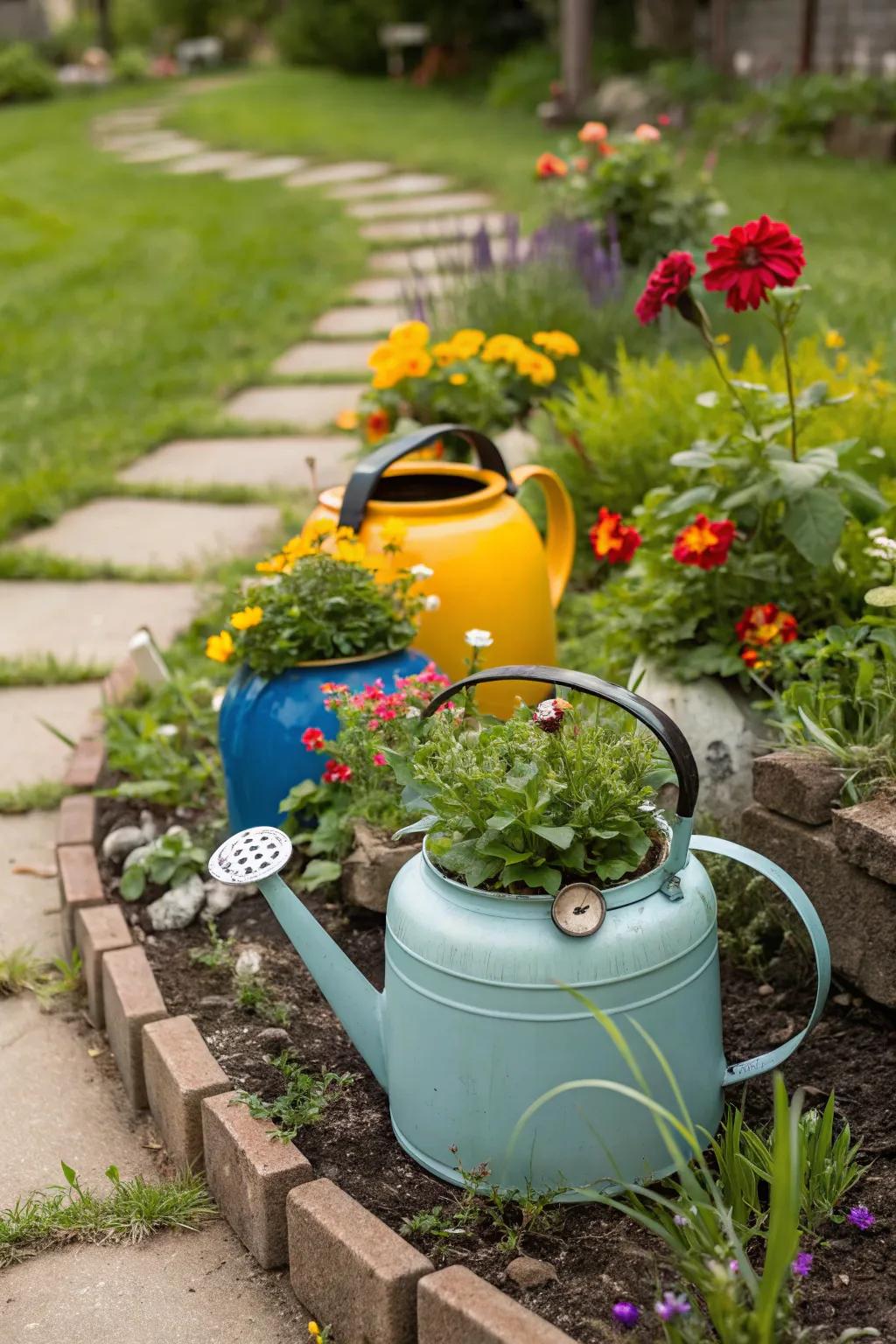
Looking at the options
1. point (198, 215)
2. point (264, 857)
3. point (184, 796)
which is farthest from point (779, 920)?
point (198, 215)

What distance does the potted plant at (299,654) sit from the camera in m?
2.55

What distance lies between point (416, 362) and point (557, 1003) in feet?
7.65

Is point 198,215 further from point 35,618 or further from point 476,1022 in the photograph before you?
point 476,1022

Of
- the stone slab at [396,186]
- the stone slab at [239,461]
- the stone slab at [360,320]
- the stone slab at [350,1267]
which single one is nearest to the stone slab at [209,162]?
the stone slab at [396,186]

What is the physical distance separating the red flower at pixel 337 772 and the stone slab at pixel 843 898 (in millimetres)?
701

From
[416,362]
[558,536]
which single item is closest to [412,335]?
[416,362]

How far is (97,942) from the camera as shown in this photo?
2.43 meters

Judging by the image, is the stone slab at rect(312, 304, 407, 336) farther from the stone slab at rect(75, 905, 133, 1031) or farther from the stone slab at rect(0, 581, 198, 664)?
the stone slab at rect(75, 905, 133, 1031)

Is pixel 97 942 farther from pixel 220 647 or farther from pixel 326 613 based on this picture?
pixel 326 613

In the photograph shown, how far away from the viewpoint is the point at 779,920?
2.38 m

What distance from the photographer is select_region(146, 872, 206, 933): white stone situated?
260cm

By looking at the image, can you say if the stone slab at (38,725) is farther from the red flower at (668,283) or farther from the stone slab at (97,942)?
the red flower at (668,283)

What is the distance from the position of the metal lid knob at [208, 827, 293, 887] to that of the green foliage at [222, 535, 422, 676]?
65 centimetres

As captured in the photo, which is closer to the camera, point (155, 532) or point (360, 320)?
point (155, 532)
